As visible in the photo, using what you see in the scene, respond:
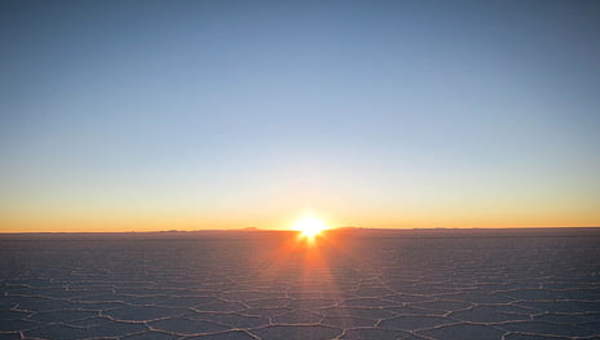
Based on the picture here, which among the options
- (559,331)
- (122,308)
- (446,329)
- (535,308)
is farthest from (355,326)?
(122,308)

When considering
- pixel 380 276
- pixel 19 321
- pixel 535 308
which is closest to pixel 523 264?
pixel 380 276

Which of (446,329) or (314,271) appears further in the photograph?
(314,271)

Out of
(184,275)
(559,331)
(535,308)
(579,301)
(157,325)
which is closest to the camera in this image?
(559,331)

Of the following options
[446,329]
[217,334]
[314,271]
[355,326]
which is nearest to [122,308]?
[217,334]

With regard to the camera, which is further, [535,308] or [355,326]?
[535,308]

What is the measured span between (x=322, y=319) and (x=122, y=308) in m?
1.92

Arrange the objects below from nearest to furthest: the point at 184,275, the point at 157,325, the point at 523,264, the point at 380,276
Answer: the point at 157,325
the point at 380,276
the point at 184,275
the point at 523,264

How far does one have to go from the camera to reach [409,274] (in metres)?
5.82

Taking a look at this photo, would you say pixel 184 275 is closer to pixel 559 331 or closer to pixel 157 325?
pixel 157 325

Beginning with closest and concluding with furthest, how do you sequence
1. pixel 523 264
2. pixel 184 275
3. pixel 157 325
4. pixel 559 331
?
pixel 559 331 → pixel 157 325 → pixel 184 275 → pixel 523 264

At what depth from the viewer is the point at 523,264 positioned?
6.95m

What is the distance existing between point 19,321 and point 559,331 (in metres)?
4.09

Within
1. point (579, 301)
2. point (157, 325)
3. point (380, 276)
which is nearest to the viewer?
point (157, 325)

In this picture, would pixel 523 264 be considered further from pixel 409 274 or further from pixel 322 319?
pixel 322 319
